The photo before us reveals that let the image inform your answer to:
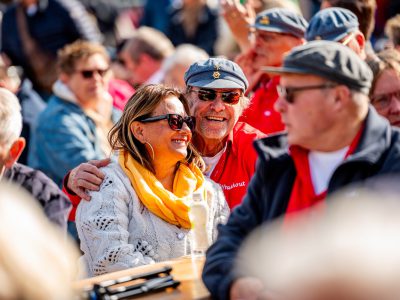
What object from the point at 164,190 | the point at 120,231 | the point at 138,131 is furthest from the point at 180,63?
the point at 120,231

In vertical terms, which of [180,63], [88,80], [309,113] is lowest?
[180,63]

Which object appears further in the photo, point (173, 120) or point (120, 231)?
point (173, 120)

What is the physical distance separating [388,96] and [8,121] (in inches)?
92.7

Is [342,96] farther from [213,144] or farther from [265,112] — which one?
[265,112]

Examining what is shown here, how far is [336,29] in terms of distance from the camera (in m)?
5.79

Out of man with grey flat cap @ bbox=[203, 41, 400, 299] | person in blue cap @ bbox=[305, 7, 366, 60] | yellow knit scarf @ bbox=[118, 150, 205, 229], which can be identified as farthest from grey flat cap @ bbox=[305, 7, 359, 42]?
man with grey flat cap @ bbox=[203, 41, 400, 299]

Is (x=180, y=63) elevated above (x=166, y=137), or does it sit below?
below

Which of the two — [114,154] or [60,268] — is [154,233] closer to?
[114,154]

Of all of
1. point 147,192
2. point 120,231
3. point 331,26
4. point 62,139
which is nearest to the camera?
point 120,231

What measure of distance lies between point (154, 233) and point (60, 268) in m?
2.18

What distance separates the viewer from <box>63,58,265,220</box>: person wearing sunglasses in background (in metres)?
5.33

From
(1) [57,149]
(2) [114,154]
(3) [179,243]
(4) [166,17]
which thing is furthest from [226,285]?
(4) [166,17]

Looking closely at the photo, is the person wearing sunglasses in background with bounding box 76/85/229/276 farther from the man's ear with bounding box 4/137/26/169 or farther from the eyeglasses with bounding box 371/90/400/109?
the eyeglasses with bounding box 371/90/400/109

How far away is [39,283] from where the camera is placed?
248 centimetres
